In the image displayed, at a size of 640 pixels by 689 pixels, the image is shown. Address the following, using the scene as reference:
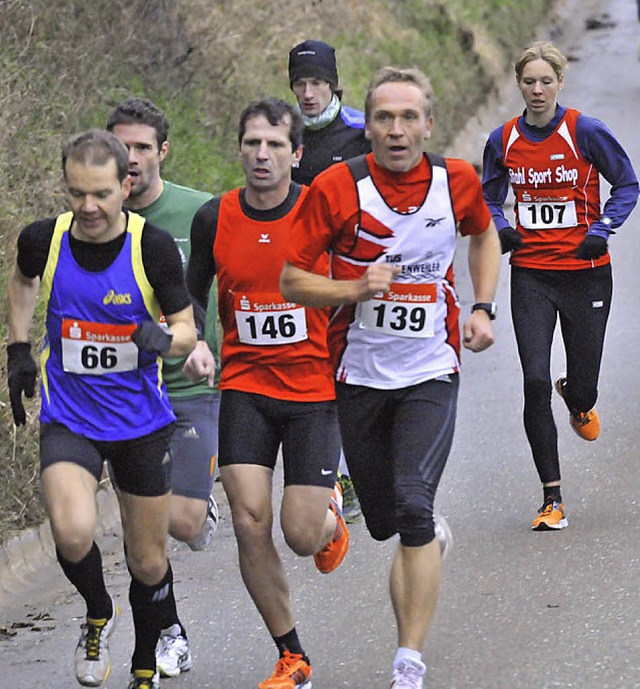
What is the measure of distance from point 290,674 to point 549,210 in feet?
10.2

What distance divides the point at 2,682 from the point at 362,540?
2258mm

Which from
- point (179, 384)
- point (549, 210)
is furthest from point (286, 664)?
point (549, 210)

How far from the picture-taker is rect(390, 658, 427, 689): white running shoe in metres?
5.27

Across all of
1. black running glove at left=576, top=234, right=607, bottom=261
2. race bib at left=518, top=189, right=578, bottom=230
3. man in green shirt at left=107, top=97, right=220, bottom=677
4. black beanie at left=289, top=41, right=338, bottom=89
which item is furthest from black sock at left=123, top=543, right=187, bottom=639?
black beanie at left=289, top=41, right=338, bottom=89

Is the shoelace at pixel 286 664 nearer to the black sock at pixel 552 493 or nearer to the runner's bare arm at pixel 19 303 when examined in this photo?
the runner's bare arm at pixel 19 303

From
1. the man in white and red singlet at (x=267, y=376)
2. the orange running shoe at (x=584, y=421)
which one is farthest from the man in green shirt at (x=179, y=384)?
the orange running shoe at (x=584, y=421)

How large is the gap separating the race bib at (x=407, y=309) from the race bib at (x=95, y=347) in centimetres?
82

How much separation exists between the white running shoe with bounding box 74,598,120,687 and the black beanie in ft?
11.5

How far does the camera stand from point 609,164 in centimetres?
787

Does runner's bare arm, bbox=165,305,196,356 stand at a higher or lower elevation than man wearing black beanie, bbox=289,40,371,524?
lower

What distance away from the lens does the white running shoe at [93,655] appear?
5.48 metres

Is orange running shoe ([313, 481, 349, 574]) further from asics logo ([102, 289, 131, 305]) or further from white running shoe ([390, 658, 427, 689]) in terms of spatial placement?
asics logo ([102, 289, 131, 305])

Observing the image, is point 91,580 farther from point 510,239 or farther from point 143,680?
point 510,239

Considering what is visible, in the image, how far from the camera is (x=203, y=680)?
6.11 m
